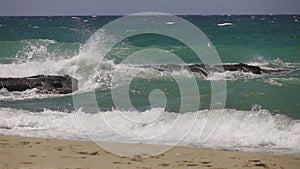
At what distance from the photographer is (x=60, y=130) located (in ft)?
29.1

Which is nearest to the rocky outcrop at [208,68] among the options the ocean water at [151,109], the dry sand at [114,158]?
the ocean water at [151,109]

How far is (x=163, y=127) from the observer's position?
9023 millimetres

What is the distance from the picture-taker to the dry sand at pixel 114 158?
6.30m

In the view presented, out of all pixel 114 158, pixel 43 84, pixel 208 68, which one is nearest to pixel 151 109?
pixel 114 158

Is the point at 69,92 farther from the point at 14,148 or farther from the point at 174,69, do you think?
the point at 14,148

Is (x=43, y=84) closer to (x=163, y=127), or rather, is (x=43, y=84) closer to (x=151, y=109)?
(x=151, y=109)

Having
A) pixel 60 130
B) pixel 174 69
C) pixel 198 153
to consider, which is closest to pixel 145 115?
pixel 60 130

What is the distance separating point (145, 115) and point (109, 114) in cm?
72

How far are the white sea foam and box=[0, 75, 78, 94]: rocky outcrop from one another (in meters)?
2.83

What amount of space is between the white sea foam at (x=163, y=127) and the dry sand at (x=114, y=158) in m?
0.71

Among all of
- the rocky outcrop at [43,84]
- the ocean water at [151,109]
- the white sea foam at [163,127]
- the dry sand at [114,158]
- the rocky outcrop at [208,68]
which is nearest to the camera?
the dry sand at [114,158]

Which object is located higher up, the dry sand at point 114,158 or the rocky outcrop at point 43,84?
the rocky outcrop at point 43,84

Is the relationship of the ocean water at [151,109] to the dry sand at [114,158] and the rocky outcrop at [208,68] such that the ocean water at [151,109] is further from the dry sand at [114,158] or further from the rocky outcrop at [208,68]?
the dry sand at [114,158]

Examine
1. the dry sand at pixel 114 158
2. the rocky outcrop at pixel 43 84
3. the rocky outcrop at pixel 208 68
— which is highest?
the rocky outcrop at pixel 208 68
